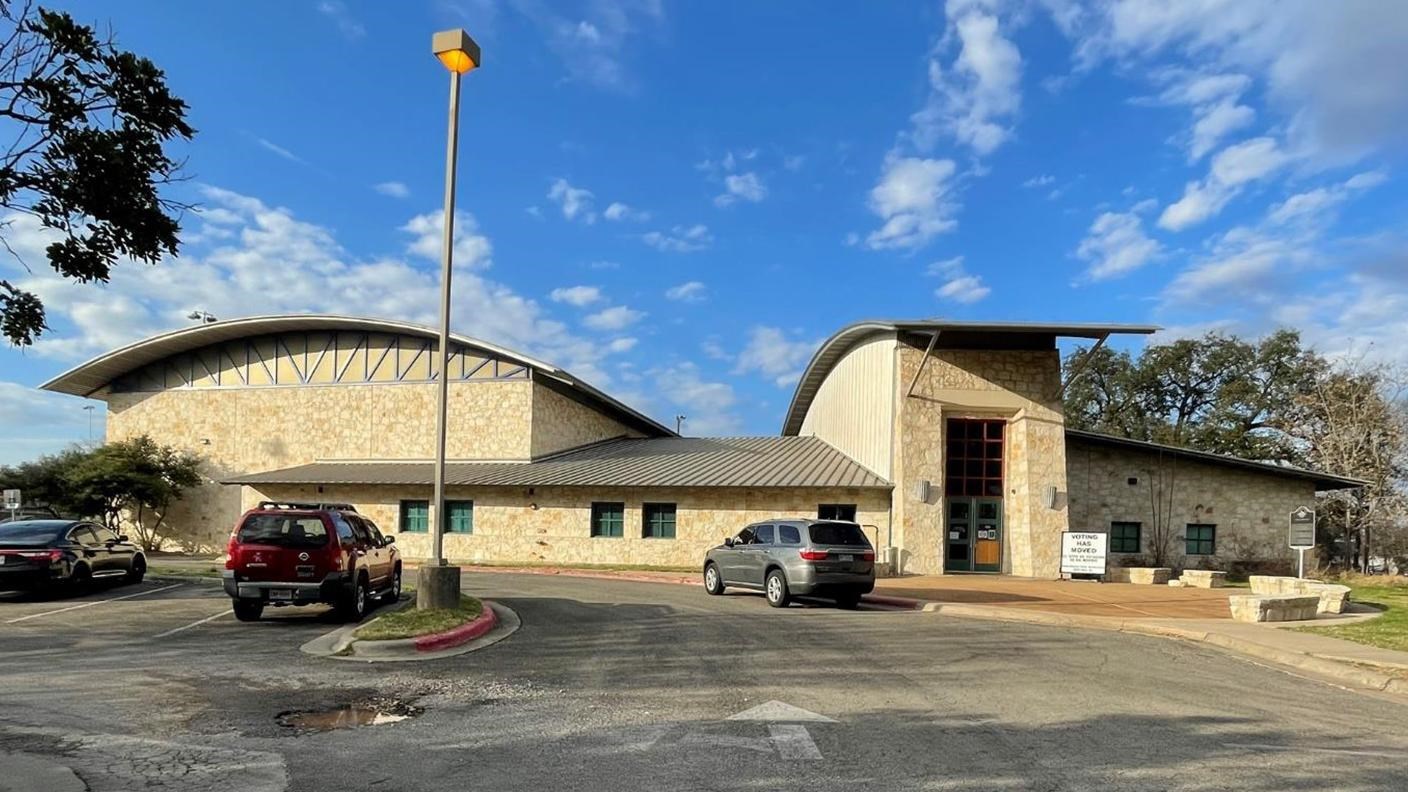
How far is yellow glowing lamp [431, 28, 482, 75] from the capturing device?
12602mm

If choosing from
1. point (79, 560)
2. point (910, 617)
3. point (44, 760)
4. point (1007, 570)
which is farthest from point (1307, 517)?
point (79, 560)

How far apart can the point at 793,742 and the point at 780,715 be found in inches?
33.6

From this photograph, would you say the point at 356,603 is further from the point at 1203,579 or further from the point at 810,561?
the point at 1203,579

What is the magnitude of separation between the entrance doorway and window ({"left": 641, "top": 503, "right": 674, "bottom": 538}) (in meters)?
8.77

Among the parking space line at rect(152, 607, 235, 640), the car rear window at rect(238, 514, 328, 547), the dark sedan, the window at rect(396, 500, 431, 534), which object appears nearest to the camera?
the parking space line at rect(152, 607, 235, 640)

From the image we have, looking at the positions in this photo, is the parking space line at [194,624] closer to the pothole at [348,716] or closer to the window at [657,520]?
the pothole at [348,716]

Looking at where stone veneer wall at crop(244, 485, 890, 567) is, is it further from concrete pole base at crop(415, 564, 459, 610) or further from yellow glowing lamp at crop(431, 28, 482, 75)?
yellow glowing lamp at crop(431, 28, 482, 75)

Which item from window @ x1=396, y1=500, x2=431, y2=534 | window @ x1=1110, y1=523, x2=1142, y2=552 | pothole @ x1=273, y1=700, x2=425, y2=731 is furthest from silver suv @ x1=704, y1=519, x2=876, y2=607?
window @ x1=396, y1=500, x2=431, y2=534

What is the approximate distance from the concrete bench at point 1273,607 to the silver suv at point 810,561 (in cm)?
613

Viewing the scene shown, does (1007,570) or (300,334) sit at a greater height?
(300,334)

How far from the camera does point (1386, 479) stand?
3478 centimetres

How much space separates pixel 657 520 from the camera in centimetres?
2916

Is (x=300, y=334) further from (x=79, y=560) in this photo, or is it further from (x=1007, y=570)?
(x=1007, y=570)

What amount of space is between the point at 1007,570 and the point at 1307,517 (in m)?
7.76
